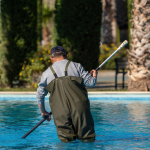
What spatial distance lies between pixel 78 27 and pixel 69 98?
10771 mm

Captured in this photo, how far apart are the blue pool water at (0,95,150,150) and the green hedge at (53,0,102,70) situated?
3.45 meters

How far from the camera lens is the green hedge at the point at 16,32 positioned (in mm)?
16094

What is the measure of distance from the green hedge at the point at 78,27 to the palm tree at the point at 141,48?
7.74ft

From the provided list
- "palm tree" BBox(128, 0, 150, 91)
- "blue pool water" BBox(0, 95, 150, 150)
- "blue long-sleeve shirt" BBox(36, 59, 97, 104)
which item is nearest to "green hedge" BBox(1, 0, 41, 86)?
"blue pool water" BBox(0, 95, 150, 150)

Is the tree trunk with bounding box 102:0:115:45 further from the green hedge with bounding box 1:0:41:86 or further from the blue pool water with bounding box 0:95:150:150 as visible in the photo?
the blue pool water with bounding box 0:95:150:150

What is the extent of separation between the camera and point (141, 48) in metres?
14.3

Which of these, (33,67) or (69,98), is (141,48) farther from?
(69,98)

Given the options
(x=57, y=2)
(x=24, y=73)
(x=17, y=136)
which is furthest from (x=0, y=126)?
A: (x=57, y=2)

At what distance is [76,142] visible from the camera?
589 centimetres

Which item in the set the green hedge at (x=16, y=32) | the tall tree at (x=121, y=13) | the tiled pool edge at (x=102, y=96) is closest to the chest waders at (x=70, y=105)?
the tiled pool edge at (x=102, y=96)

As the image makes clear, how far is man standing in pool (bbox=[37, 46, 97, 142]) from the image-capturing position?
5.51m

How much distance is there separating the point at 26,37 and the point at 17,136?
956 cm

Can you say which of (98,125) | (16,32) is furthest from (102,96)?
(16,32)

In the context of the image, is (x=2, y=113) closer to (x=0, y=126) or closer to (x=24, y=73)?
(x=0, y=126)
